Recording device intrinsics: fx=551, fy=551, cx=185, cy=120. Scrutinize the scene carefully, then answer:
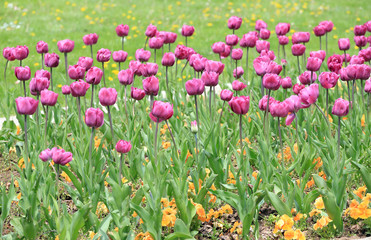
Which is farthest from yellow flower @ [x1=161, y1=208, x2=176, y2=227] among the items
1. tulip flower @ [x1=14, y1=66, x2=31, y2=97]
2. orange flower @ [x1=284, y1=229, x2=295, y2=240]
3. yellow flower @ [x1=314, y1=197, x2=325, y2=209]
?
tulip flower @ [x1=14, y1=66, x2=31, y2=97]

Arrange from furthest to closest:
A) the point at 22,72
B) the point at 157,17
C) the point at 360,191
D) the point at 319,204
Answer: the point at 157,17, the point at 22,72, the point at 360,191, the point at 319,204

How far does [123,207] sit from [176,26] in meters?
7.37

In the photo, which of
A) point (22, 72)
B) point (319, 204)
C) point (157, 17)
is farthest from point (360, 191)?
point (157, 17)

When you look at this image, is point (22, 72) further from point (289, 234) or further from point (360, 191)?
point (360, 191)

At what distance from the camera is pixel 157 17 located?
10.9 metres

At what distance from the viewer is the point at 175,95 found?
187 inches

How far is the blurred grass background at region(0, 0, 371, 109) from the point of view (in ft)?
29.8

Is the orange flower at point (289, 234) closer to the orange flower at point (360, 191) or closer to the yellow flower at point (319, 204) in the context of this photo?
the yellow flower at point (319, 204)

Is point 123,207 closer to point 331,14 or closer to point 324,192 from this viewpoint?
point 324,192

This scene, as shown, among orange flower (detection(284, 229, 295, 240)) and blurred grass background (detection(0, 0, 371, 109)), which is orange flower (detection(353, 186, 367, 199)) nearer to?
orange flower (detection(284, 229, 295, 240))

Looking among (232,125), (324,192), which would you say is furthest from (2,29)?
(324,192)

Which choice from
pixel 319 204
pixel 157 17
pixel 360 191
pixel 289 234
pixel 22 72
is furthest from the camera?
pixel 157 17

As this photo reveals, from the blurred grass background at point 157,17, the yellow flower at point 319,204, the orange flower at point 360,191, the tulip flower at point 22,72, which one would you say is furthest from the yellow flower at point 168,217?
the blurred grass background at point 157,17

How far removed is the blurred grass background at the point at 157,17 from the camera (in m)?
9.09
